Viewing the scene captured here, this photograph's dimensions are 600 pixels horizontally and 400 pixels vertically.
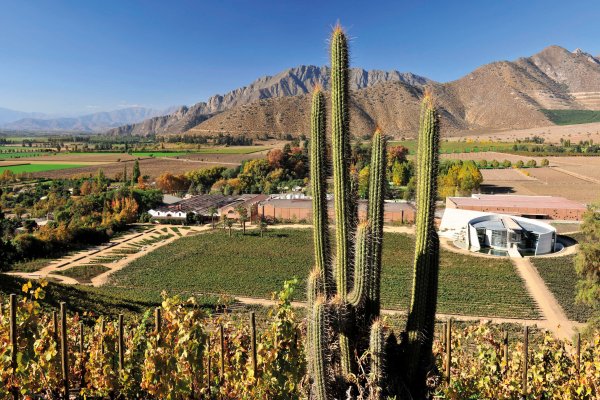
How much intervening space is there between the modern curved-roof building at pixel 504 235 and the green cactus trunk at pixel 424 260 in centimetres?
3077

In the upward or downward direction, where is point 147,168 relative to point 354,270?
upward

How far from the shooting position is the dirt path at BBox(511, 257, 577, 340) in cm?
1832

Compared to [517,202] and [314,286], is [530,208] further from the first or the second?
[314,286]

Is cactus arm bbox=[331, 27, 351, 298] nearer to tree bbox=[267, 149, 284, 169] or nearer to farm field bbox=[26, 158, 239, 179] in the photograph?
tree bbox=[267, 149, 284, 169]

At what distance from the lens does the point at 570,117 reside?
17438 centimetres

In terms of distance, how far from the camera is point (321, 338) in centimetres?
409

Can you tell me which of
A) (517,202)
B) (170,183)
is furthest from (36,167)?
(517,202)

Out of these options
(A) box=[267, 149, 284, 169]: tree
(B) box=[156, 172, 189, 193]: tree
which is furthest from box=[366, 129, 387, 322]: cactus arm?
(A) box=[267, 149, 284, 169]: tree

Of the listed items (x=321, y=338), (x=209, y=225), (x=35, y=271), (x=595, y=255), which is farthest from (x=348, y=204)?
(x=209, y=225)

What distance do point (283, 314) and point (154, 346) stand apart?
1.61 metres

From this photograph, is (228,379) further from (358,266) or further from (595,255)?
(595,255)

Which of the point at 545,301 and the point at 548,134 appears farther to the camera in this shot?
the point at 548,134

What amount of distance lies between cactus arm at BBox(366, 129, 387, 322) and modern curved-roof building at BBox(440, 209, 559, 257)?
31.1m

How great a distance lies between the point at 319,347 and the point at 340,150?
2.12 m
